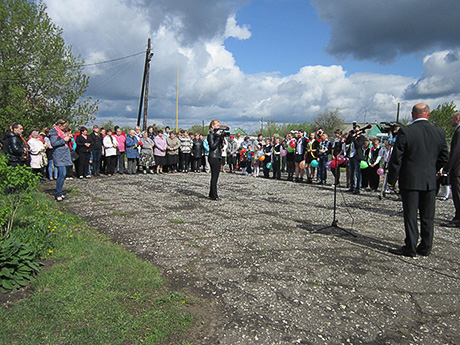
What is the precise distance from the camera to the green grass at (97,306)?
272 cm

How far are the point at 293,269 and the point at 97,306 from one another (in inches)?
94.3

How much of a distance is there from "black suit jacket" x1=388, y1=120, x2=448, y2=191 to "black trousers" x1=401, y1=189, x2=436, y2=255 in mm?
130

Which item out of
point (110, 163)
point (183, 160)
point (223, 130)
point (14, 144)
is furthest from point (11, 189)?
point (183, 160)

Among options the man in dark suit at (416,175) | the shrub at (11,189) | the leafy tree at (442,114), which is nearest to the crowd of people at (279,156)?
the man in dark suit at (416,175)

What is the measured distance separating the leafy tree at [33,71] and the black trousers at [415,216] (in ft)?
62.0

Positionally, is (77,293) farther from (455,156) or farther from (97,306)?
(455,156)

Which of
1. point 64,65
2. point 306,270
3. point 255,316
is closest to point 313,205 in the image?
point 306,270

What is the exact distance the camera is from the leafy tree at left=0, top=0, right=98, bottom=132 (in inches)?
688

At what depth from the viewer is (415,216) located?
4.84m

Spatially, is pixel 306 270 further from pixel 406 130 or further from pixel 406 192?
pixel 406 130

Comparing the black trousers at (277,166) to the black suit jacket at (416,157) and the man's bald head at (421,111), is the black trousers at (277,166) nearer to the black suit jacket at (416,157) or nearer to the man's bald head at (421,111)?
the man's bald head at (421,111)

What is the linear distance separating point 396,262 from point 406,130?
77.5 inches

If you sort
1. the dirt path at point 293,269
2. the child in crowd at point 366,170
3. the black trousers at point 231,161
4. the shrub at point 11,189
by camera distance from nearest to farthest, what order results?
the dirt path at point 293,269, the shrub at point 11,189, the child in crowd at point 366,170, the black trousers at point 231,161

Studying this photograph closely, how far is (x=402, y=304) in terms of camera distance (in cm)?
349
